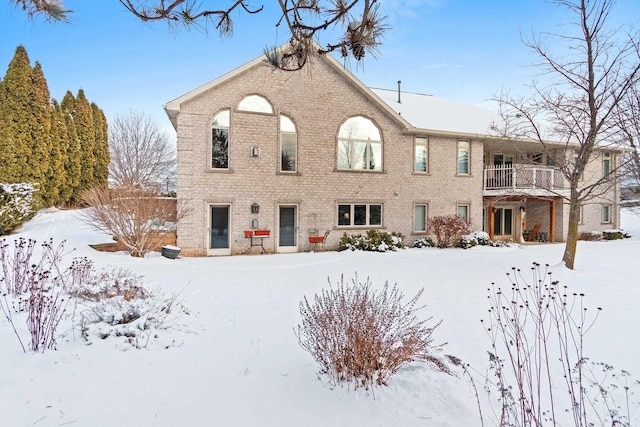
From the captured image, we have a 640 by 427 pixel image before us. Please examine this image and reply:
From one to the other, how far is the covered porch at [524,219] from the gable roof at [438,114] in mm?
4087

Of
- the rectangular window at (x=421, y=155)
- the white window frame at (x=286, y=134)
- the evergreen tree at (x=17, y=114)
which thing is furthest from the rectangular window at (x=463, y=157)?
the evergreen tree at (x=17, y=114)

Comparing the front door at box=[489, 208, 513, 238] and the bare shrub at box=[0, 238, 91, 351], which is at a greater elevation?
the front door at box=[489, 208, 513, 238]

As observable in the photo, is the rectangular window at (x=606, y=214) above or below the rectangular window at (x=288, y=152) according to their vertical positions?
below

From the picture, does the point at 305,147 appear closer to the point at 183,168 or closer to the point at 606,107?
the point at 183,168

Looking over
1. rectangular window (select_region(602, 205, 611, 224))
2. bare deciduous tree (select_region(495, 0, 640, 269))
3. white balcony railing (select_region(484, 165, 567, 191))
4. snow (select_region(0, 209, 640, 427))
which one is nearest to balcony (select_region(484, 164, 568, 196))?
white balcony railing (select_region(484, 165, 567, 191))

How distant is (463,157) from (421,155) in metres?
2.52

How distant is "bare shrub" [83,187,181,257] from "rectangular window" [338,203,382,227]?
721 centimetres

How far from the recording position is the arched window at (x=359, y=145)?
51.5 ft

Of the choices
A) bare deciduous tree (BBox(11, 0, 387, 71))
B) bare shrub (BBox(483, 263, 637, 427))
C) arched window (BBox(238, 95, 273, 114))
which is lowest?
bare shrub (BBox(483, 263, 637, 427))

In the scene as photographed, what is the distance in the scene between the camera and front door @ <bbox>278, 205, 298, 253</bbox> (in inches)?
571

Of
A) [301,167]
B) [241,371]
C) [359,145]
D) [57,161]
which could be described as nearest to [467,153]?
[359,145]

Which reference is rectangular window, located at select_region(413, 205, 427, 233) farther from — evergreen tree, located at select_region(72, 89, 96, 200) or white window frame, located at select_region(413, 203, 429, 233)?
evergreen tree, located at select_region(72, 89, 96, 200)

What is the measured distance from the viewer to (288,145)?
14.8 meters

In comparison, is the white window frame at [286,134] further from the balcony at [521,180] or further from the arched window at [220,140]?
the balcony at [521,180]
